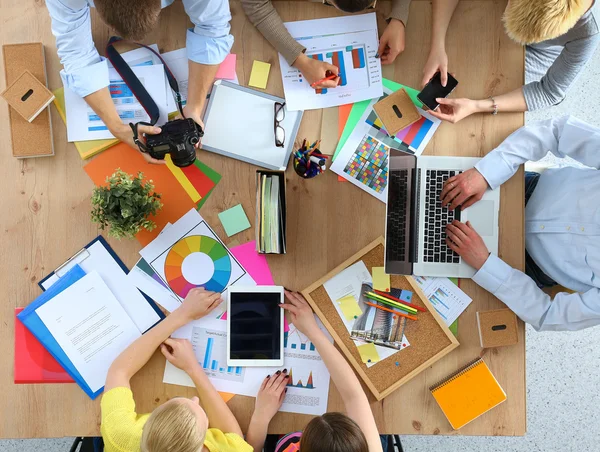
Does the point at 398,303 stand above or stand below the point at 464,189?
below

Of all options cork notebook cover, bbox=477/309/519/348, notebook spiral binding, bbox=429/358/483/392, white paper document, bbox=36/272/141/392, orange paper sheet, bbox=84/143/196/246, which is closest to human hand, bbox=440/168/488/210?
cork notebook cover, bbox=477/309/519/348

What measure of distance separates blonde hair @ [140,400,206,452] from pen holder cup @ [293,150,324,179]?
2.42 feet

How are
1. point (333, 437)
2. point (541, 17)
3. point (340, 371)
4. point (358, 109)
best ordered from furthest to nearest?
point (358, 109) → point (340, 371) → point (541, 17) → point (333, 437)

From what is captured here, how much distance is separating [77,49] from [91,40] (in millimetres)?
58

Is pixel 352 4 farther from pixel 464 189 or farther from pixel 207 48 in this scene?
pixel 464 189

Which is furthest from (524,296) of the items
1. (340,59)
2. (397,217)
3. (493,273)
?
(340,59)

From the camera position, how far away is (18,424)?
1.54 metres

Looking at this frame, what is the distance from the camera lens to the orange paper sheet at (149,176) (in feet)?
5.15

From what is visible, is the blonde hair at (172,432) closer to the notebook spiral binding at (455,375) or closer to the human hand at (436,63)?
the notebook spiral binding at (455,375)

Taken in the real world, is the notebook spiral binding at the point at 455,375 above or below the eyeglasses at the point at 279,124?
below

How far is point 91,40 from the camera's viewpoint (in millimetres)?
1539

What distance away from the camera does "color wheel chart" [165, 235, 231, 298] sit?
1563 millimetres

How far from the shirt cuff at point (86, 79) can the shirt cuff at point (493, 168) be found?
3.84 ft

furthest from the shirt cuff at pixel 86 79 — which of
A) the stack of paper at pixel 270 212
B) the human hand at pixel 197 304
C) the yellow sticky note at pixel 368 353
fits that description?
the yellow sticky note at pixel 368 353
